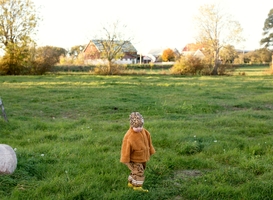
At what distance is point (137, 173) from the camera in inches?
190

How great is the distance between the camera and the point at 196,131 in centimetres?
884

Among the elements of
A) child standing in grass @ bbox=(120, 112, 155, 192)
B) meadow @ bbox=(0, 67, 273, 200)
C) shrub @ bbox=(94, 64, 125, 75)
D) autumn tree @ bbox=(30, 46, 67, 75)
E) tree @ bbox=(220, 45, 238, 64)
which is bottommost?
meadow @ bbox=(0, 67, 273, 200)

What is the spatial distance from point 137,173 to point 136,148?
456mm

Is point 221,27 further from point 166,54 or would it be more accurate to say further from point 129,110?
point 166,54

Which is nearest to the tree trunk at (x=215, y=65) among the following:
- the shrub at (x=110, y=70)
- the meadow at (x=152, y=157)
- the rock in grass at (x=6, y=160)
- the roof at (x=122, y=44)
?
the roof at (x=122, y=44)

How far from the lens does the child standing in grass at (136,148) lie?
4.61 metres

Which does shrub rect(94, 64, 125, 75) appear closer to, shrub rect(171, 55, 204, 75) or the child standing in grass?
shrub rect(171, 55, 204, 75)

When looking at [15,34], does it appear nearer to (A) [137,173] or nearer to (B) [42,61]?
(B) [42,61]

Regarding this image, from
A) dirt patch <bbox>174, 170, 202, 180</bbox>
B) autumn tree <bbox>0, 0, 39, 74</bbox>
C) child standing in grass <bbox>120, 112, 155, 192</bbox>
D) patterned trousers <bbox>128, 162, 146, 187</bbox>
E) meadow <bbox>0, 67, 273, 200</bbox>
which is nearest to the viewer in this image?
child standing in grass <bbox>120, 112, 155, 192</bbox>

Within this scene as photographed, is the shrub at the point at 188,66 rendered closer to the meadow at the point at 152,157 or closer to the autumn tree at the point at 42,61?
the autumn tree at the point at 42,61

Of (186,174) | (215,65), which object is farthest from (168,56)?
(186,174)

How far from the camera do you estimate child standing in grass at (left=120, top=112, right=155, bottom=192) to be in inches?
181

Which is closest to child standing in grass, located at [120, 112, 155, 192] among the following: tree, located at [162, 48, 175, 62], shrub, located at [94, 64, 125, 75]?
shrub, located at [94, 64, 125, 75]

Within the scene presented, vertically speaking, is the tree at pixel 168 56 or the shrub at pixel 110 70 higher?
the tree at pixel 168 56
